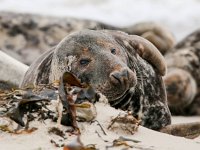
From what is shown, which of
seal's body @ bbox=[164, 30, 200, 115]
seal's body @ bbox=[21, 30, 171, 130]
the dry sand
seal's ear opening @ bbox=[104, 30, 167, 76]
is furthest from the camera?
seal's body @ bbox=[164, 30, 200, 115]

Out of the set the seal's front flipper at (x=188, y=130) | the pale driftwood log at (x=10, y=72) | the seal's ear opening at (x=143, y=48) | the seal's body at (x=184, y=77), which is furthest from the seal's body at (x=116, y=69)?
the seal's body at (x=184, y=77)

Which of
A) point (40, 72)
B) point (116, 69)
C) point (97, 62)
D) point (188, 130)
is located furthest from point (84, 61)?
point (188, 130)

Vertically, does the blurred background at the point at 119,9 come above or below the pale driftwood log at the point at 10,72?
above

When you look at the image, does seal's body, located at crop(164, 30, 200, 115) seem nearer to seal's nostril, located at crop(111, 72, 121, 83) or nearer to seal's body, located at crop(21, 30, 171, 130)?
seal's body, located at crop(21, 30, 171, 130)

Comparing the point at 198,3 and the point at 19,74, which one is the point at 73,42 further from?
the point at 198,3

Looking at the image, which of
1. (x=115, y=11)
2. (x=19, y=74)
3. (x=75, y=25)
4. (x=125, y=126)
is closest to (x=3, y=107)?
(x=125, y=126)

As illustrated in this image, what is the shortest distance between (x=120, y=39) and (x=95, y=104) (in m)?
1.79

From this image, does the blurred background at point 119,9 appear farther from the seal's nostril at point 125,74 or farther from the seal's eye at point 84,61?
the seal's nostril at point 125,74

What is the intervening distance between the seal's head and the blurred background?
13732 mm

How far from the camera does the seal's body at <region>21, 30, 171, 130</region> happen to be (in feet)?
16.5

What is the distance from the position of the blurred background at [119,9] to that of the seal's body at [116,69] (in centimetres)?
1309

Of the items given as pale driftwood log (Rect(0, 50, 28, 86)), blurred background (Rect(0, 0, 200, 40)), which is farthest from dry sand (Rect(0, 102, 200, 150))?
blurred background (Rect(0, 0, 200, 40))

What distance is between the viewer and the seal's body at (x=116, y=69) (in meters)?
5.04

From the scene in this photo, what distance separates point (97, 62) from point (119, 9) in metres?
16.1
